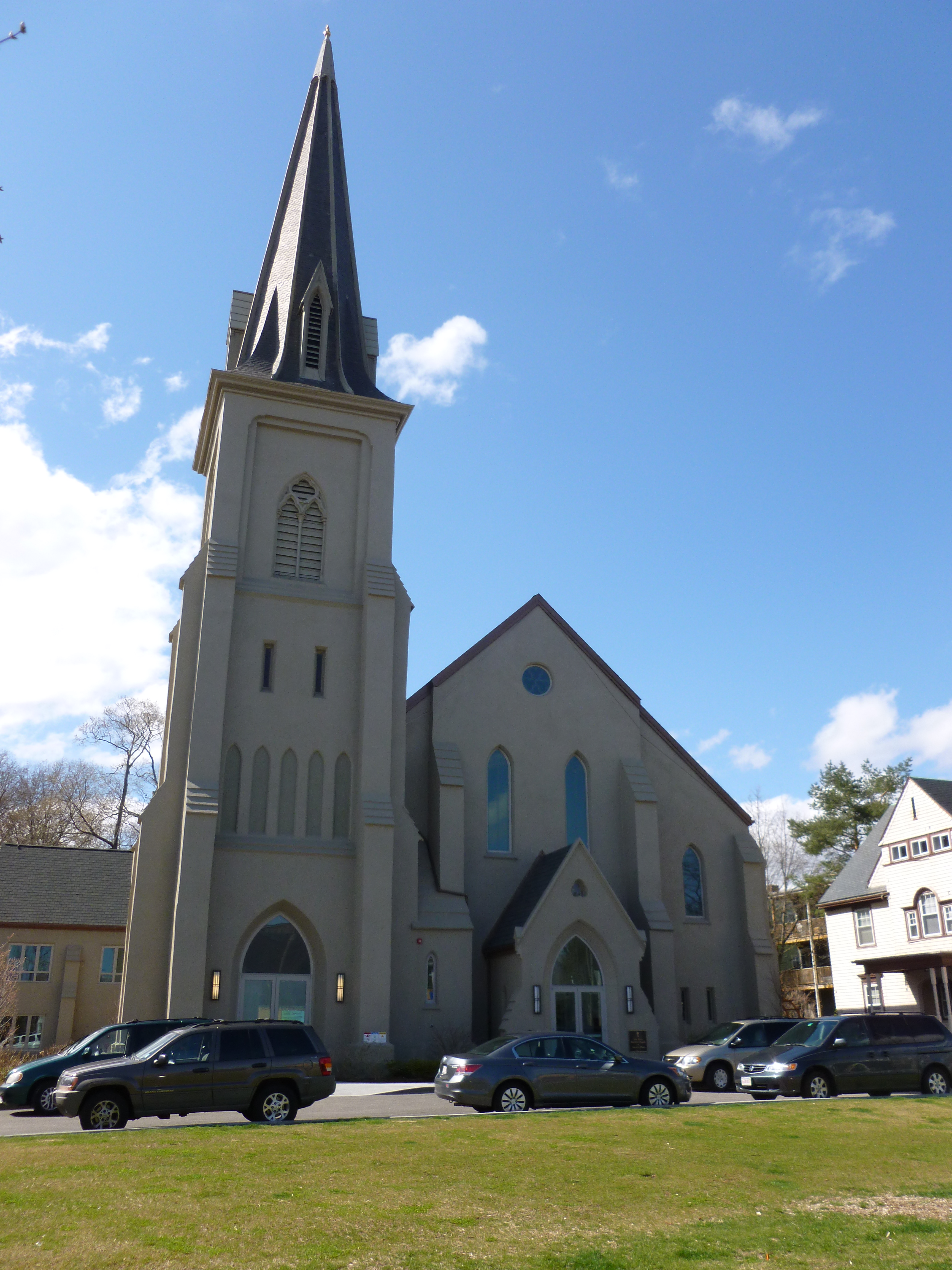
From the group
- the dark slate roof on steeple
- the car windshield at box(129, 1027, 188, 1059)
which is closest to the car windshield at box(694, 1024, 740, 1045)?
the car windshield at box(129, 1027, 188, 1059)

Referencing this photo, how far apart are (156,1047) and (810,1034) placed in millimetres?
12748

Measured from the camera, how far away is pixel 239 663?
28578 millimetres

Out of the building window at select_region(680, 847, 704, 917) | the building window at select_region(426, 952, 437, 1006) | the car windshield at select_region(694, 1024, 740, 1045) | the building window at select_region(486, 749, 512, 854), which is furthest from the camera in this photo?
the building window at select_region(680, 847, 704, 917)

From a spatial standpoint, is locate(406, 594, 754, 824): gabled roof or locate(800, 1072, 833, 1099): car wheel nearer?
locate(800, 1072, 833, 1099): car wheel

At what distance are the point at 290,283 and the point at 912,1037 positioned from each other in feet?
90.1

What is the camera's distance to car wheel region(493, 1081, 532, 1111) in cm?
1677

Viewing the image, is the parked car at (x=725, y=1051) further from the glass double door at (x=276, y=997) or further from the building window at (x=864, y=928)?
the building window at (x=864, y=928)

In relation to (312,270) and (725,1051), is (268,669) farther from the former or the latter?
(725,1051)

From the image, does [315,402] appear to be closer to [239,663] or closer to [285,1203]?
[239,663]

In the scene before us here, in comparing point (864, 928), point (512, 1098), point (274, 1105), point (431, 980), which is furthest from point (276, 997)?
point (864, 928)

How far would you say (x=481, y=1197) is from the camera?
9.82 meters

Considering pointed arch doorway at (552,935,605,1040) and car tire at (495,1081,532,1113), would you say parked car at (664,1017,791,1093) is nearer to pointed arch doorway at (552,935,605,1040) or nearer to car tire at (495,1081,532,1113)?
pointed arch doorway at (552,935,605,1040)

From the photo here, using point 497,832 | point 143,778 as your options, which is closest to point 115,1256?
point 497,832

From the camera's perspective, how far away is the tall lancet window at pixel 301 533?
30.3m
